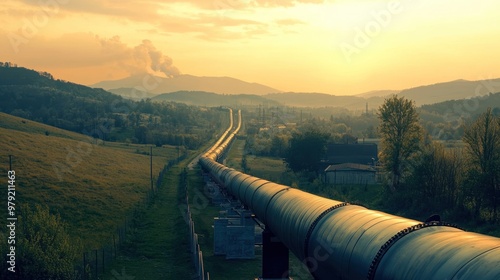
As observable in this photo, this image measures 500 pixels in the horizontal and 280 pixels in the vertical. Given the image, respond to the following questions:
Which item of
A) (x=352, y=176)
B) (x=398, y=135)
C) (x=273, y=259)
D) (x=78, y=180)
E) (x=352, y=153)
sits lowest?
(x=78, y=180)

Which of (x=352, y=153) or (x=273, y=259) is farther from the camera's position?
Result: (x=352, y=153)

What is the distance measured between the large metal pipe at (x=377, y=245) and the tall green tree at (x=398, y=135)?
45.7 m

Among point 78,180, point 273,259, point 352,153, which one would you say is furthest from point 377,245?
point 352,153

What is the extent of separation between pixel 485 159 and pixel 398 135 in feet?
51.5

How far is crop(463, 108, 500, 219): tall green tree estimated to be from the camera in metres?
50.6

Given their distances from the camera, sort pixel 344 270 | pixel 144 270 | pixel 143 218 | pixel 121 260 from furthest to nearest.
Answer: pixel 143 218 < pixel 121 260 < pixel 144 270 < pixel 344 270

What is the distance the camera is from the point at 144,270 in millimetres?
35969

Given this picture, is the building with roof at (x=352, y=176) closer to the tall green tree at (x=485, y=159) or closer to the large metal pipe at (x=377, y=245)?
the tall green tree at (x=485, y=159)

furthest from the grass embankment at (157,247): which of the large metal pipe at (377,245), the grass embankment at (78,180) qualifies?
the large metal pipe at (377,245)

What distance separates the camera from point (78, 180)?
243 feet

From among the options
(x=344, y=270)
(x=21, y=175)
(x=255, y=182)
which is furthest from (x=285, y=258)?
(x=21, y=175)

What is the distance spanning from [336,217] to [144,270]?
2160cm

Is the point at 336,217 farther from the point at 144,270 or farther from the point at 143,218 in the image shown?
the point at 143,218

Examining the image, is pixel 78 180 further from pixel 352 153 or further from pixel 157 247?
pixel 352 153
